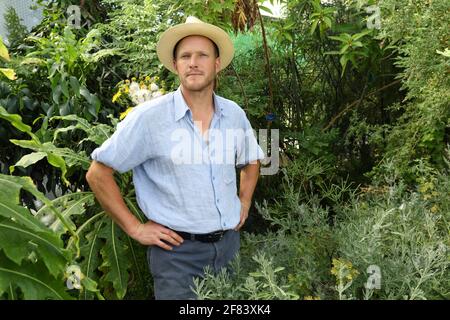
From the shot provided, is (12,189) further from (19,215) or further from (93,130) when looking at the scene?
(93,130)

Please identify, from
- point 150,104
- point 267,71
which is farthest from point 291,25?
point 150,104

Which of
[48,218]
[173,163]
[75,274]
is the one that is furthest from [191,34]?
[48,218]

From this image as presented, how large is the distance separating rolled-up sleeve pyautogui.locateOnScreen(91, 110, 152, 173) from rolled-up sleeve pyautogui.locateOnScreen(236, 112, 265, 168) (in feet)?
1.42

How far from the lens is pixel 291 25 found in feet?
11.2

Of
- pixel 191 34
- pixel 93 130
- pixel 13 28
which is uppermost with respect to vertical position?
pixel 13 28

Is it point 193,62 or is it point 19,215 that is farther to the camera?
point 193,62

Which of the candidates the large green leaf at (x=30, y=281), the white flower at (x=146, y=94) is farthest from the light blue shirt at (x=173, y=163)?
the white flower at (x=146, y=94)

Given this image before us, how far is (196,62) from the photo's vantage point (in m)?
2.18

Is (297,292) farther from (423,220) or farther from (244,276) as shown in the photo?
(423,220)

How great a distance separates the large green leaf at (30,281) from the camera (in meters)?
1.67

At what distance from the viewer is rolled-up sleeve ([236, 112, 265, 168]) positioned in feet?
7.91

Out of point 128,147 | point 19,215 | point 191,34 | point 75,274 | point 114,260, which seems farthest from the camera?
point 114,260

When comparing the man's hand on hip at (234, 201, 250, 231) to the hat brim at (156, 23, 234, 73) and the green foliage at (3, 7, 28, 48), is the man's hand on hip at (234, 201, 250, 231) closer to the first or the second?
the hat brim at (156, 23, 234, 73)

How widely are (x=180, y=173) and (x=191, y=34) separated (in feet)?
1.73
